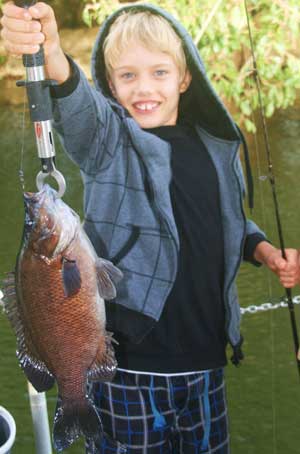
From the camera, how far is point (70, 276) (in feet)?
5.10

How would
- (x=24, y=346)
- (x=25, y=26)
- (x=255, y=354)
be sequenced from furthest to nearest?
(x=255, y=354), (x=24, y=346), (x=25, y=26)

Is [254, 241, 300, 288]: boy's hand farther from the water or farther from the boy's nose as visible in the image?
the water

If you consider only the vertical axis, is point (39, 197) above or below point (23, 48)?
below

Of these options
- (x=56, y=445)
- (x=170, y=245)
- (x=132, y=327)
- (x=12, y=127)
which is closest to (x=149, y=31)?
(x=170, y=245)

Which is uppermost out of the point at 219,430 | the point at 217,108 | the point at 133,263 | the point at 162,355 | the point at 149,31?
the point at 149,31

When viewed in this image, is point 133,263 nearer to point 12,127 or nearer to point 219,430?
point 219,430

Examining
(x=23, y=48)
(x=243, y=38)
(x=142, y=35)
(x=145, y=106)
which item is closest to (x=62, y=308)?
(x=23, y=48)

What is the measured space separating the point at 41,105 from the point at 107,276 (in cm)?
38

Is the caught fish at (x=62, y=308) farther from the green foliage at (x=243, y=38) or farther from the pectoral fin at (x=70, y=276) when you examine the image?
the green foliage at (x=243, y=38)

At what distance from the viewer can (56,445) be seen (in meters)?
1.73

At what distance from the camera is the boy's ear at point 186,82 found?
2090mm

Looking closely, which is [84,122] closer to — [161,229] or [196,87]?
[161,229]

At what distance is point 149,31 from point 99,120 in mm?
339

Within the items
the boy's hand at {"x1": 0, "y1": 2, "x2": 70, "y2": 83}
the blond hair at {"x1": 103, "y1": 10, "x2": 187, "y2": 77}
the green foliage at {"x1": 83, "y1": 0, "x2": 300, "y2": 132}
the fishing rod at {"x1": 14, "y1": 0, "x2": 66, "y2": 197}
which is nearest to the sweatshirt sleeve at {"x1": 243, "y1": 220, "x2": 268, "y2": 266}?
the blond hair at {"x1": 103, "y1": 10, "x2": 187, "y2": 77}
